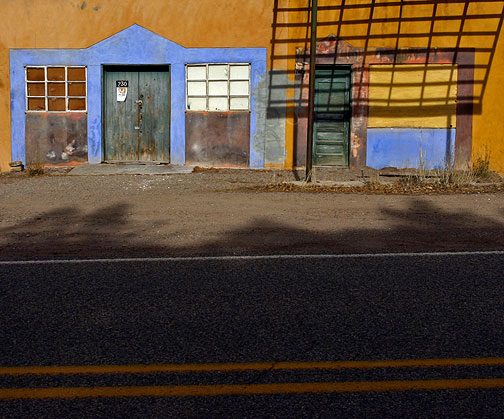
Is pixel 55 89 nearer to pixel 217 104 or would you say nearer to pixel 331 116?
pixel 217 104

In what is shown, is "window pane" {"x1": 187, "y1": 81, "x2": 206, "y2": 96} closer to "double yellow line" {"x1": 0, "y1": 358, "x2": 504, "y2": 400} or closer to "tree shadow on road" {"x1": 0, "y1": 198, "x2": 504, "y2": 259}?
"tree shadow on road" {"x1": 0, "y1": 198, "x2": 504, "y2": 259}

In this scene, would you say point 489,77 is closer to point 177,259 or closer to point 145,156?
point 145,156

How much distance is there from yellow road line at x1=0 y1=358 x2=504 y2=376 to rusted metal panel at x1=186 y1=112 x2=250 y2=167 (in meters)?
13.9

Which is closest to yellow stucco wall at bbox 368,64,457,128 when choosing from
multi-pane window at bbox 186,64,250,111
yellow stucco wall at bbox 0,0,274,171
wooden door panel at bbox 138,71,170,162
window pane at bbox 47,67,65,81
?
yellow stucco wall at bbox 0,0,274,171

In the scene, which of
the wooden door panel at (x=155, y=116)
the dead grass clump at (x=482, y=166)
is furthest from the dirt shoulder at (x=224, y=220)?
the wooden door panel at (x=155, y=116)

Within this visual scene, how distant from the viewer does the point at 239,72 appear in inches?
693

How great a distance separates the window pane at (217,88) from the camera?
17656mm

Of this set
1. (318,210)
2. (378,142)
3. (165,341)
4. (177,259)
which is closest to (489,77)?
(378,142)

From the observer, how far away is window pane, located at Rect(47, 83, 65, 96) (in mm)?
18016

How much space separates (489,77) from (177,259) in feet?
40.2

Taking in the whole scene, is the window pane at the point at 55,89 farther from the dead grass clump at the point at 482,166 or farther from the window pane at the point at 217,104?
the dead grass clump at the point at 482,166

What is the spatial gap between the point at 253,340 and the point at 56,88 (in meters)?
14.9

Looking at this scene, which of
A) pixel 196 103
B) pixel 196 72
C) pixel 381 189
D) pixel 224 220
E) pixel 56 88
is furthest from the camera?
pixel 56 88

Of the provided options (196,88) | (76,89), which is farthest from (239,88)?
(76,89)
